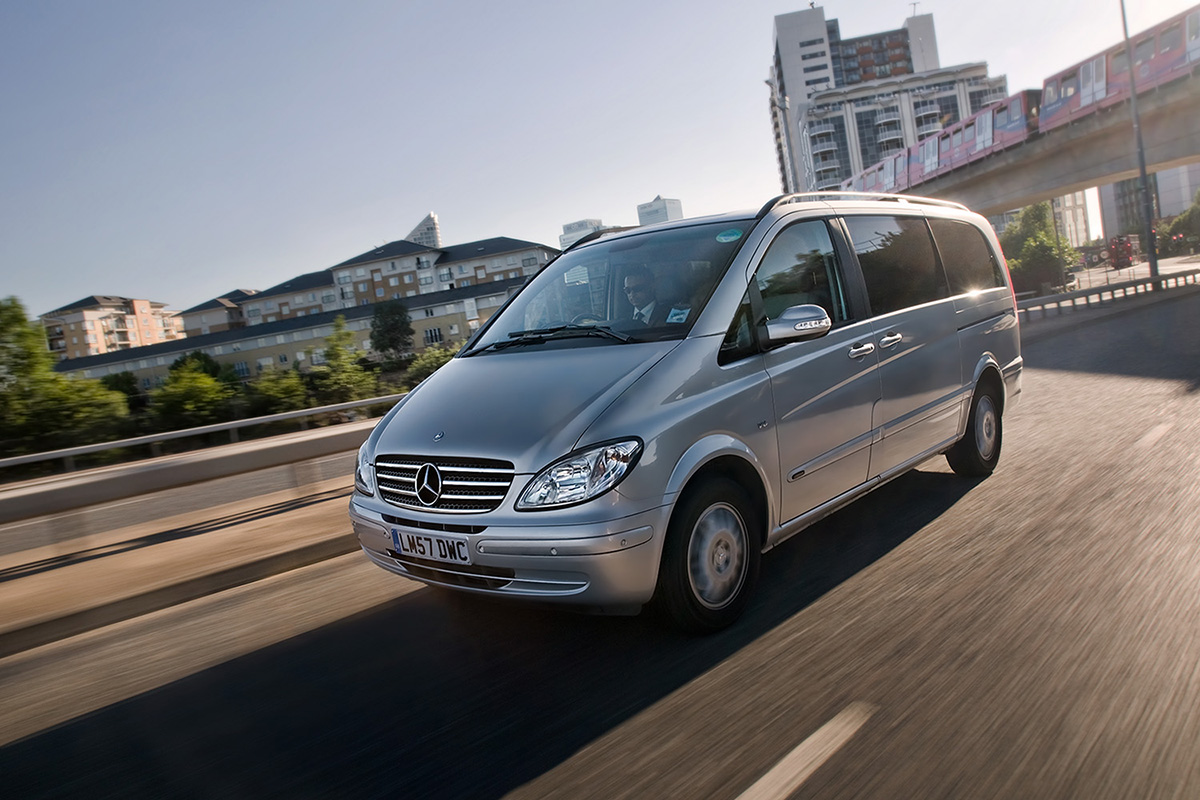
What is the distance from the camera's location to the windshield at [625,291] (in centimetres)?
407

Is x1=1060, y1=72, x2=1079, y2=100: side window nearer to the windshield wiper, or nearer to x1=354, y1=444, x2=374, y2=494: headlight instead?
the windshield wiper

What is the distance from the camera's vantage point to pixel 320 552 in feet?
19.4

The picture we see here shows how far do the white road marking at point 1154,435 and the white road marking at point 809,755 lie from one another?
15.9 ft

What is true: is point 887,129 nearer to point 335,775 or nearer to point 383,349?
point 383,349

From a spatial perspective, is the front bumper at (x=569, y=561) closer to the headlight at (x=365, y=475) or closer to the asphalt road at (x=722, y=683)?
the asphalt road at (x=722, y=683)

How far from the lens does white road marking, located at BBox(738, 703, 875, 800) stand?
8.23 feet

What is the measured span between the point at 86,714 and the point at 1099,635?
3995 mm

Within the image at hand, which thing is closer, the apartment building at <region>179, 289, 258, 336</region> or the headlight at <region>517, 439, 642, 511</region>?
the headlight at <region>517, 439, 642, 511</region>

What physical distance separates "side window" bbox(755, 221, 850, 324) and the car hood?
75 centimetres

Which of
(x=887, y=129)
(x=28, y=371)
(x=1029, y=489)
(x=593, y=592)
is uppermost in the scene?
(x=887, y=129)

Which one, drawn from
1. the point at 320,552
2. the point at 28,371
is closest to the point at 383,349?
the point at 28,371

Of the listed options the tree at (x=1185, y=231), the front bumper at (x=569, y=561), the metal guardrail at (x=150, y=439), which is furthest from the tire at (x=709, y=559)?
the tree at (x=1185, y=231)

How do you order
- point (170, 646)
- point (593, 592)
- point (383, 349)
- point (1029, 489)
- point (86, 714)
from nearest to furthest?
point (593, 592), point (86, 714), point (170, 646), point (1029, 489), point (383, 349)

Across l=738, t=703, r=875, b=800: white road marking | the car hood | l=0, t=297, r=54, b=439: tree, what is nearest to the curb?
the car hood
